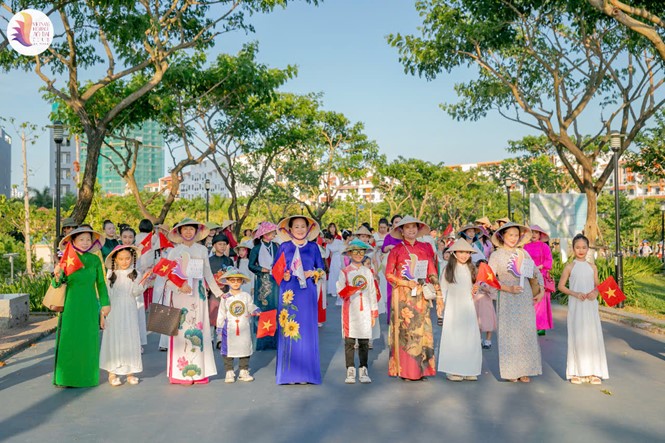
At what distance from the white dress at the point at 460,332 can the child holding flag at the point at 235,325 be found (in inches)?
89.8

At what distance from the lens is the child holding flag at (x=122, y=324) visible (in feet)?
25.0

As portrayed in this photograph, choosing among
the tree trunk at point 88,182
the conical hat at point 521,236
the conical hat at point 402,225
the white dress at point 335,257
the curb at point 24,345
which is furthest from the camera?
the white dress at point 335,257

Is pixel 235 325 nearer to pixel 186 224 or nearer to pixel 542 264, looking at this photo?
pixel 186 224

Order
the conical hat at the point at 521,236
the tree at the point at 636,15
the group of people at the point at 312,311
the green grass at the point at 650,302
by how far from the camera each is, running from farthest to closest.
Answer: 1. the green grass at the point at 650,302
2. the tree at the point at 636,15
3. the conical hat at the point at 521,236
4. the group of people at the point at 312,311

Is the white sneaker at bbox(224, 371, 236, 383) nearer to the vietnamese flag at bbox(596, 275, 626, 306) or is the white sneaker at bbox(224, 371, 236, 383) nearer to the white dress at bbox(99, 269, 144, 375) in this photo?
the white dress at bbox(99, 269, 144, 375)

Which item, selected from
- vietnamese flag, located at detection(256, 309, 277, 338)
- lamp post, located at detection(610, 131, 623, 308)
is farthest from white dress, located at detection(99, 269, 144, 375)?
lamp post, located at detection(610, 131, 623, 308)

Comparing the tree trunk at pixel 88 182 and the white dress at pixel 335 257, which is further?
the white dress at pixel 335 257

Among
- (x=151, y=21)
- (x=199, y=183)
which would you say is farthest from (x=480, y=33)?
(x=199, y=183)

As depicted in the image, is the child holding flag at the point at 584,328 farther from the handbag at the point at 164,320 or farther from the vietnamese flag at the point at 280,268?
the handbag at the point at 164,320

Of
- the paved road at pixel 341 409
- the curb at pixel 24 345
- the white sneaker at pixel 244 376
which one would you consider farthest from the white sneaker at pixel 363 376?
the curb at pixel 24 345

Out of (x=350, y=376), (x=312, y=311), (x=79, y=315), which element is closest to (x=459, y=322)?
(x=350, y=376)

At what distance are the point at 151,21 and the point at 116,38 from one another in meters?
2.14

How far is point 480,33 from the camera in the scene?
55.3 feet

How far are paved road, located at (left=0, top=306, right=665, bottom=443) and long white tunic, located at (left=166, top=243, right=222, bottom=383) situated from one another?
0.20 meters
